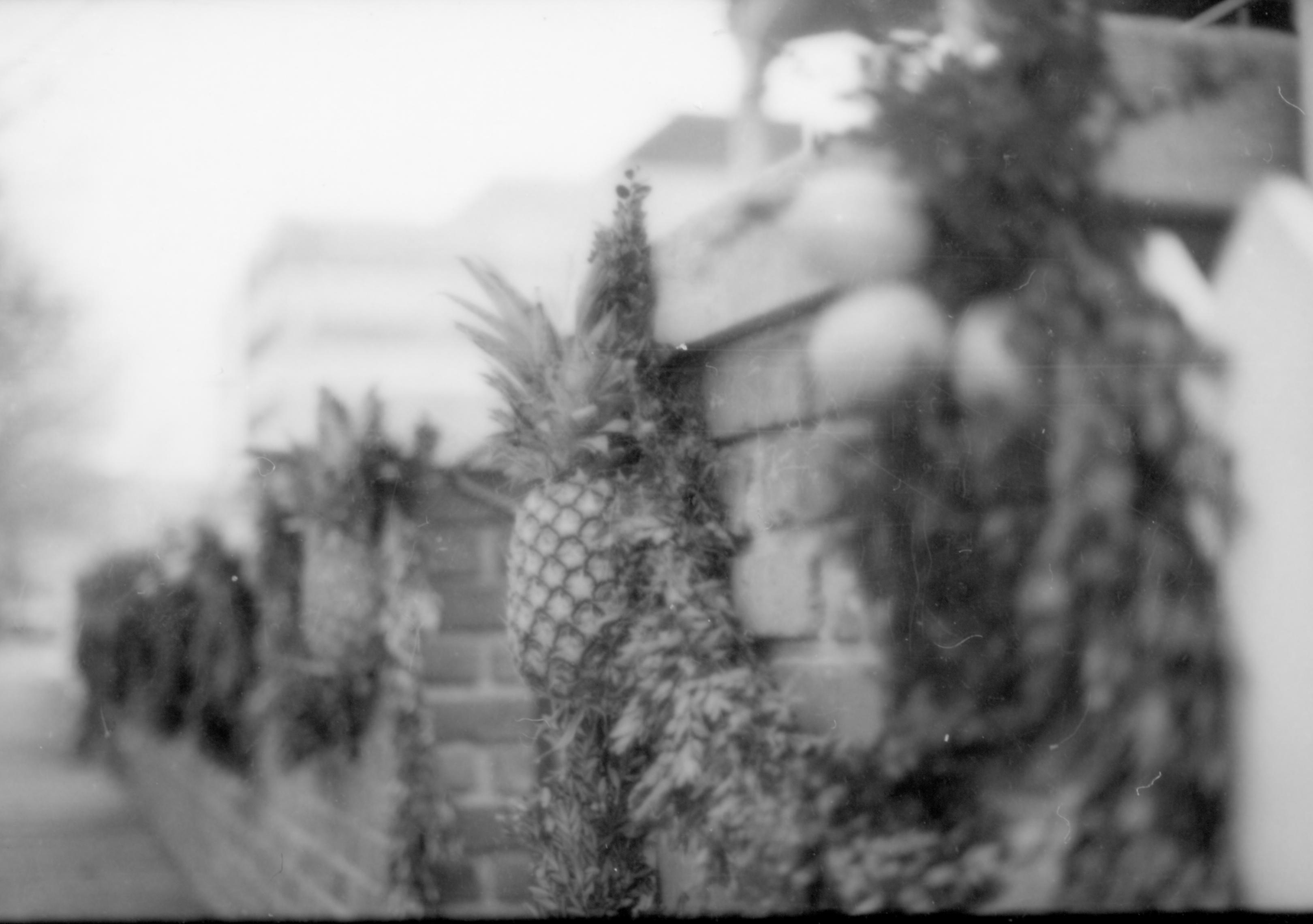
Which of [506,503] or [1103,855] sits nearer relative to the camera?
[1103,855]

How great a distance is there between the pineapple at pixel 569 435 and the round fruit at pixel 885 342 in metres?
0.32

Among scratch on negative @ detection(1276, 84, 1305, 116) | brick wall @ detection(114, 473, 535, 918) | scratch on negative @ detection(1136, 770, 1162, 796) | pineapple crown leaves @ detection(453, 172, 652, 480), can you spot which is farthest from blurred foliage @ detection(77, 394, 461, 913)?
scratch on negative @ detection(1276, 84, 1305, 116)

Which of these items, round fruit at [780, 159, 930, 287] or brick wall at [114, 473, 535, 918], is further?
brick wall at [114, 473, 535, 918]

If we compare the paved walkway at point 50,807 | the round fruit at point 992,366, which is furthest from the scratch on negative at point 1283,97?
the paved walkway at point 50,807

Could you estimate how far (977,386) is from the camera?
1.38 metres

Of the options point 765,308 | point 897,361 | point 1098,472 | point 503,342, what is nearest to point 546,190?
point 503,342

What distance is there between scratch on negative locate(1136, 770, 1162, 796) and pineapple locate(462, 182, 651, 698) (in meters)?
0.67

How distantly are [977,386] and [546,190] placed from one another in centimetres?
70

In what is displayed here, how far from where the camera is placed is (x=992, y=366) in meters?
1.39

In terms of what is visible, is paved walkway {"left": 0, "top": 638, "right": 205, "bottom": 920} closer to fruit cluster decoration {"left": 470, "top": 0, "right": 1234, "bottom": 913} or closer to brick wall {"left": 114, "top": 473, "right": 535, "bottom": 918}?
brick wall {"left": 114, "top": 473, "right": 535, "bottom": 918}

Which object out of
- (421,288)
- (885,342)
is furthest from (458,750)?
(885,342)

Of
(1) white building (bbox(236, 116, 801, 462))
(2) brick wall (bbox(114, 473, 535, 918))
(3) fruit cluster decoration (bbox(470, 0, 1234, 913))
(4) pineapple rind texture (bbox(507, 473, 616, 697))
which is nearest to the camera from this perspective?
(3) fruit cluster decoration (bbox(470, 0, 1234, 913))

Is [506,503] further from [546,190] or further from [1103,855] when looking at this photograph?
[1103,855]

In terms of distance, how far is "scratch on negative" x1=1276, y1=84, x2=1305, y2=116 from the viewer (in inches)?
61.3
